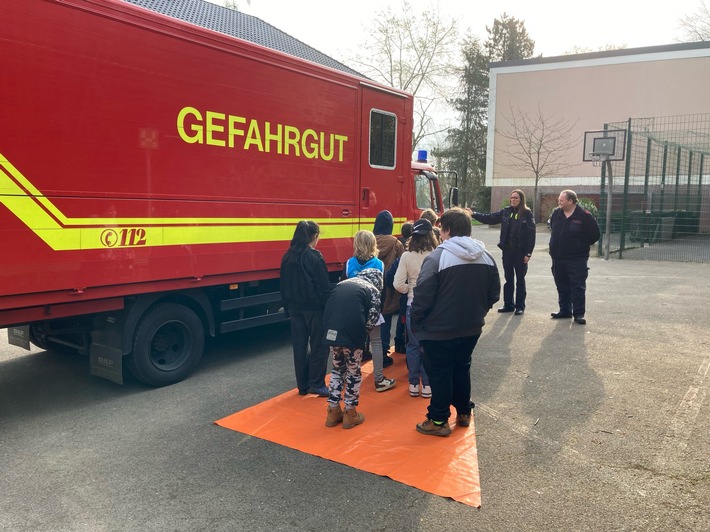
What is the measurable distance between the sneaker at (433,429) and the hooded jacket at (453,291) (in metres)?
0.69

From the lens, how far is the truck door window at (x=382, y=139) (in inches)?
298

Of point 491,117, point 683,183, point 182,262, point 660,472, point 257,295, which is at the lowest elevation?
point 660,472

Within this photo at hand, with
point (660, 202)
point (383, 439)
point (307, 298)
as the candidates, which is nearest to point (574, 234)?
point (307, 298)

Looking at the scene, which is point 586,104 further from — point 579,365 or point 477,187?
point 579,365

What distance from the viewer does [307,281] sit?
5.15 metres

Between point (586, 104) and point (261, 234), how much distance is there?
2809 cm

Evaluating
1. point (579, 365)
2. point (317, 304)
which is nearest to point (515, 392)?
point (579, 365)

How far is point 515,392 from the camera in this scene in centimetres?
537

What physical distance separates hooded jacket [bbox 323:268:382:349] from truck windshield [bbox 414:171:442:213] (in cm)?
461

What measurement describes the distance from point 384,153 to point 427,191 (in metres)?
1.63

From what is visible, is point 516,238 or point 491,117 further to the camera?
point 491,117

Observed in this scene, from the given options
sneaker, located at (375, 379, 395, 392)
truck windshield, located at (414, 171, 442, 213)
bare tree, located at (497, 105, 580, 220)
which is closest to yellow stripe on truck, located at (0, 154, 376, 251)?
sneaker, located at (375, 379, 395, 392)

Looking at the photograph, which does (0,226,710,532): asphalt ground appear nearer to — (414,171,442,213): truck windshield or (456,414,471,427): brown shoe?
(456,414,471,427): brown shoe

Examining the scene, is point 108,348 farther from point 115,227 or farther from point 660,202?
Answer: point 660,202
